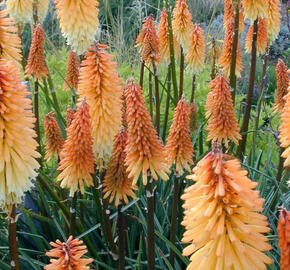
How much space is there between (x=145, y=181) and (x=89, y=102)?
614 mm

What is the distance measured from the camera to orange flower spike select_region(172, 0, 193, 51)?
5020 millimetres

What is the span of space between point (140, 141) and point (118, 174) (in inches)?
13.7

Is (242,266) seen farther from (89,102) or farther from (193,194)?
(89,102)

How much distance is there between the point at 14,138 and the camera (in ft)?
8.32

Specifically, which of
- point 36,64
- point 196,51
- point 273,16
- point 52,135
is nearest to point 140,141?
point 52,135

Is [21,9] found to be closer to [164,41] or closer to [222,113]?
[164,41]

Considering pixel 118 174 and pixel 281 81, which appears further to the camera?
pixel 281 81

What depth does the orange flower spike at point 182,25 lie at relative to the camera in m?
5.02

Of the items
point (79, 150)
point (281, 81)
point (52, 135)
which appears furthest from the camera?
point (281, 81)

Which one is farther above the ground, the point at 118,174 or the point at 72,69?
the point at 72,69

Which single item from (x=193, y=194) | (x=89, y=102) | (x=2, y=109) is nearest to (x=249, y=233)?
(x=193, y=194)

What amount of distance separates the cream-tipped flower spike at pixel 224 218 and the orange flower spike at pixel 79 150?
1102 millimetres

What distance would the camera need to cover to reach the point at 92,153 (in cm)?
296

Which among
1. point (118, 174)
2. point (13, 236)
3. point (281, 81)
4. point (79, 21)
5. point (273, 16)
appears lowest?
point (13, 236)
